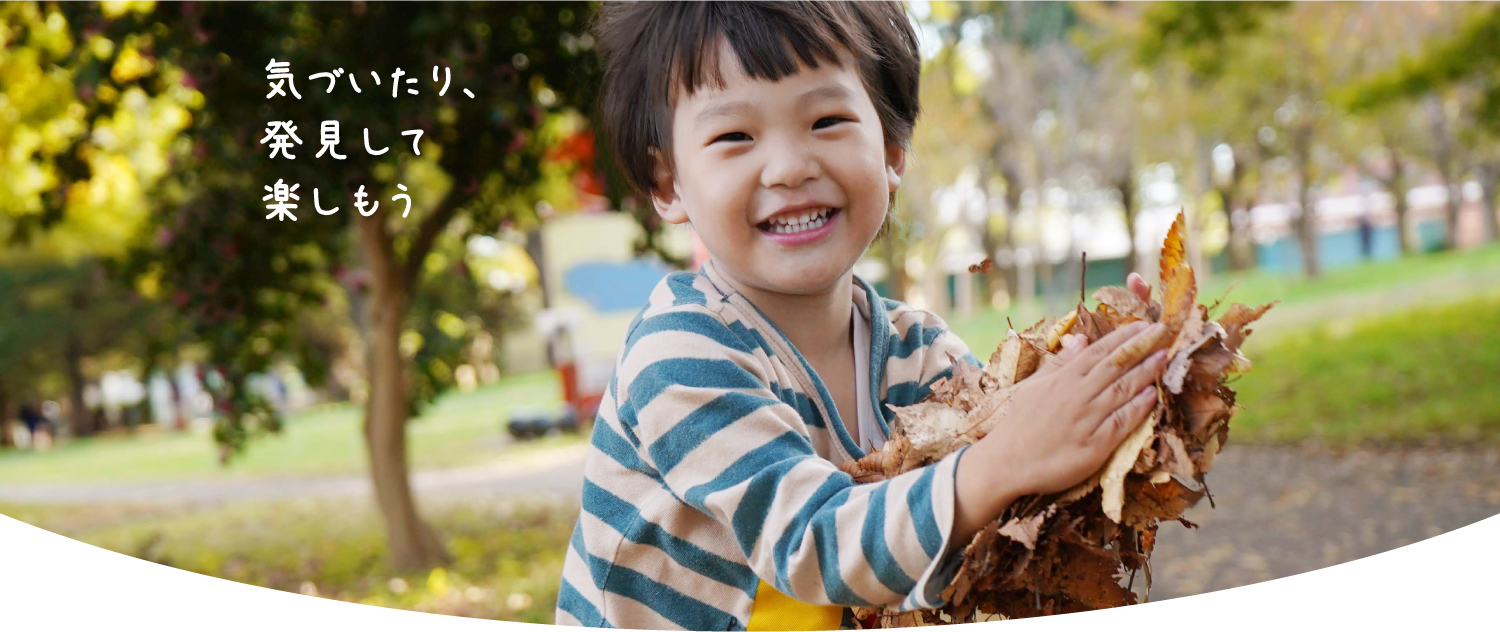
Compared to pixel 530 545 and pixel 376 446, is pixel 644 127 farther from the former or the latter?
pixel 530 545

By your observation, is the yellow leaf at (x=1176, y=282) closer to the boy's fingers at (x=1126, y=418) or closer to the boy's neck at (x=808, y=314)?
the boy's fingers at (x=1126, y=418)

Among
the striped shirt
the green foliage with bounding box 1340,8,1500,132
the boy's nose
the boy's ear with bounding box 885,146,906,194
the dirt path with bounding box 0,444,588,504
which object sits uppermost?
the green foliage with bounding box 1340,8,1500,132

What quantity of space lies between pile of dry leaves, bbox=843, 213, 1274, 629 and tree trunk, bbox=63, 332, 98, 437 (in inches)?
950

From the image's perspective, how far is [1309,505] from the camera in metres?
7.44

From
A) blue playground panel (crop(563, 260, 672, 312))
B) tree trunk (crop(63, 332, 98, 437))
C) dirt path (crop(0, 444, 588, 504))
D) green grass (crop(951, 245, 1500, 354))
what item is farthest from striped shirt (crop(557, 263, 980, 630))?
tree trunk (crop(63, 332, 98, 437))

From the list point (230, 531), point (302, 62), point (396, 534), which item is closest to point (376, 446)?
point (396, 534)

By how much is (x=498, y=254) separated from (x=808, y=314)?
18197mm

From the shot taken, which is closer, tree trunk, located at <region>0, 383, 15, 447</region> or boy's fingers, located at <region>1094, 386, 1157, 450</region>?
boy's fingers, located at <region>1094, 386, 1157, 450</region>

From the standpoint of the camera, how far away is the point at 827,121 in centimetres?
128

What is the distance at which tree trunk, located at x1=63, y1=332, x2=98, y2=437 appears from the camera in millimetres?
22359

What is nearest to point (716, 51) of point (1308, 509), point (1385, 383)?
point (1308, 509)

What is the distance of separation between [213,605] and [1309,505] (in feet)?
24.4

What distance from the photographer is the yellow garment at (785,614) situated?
126 centimetres

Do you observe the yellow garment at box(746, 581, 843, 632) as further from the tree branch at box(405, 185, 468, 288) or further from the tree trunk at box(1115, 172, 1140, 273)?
the tree trunk at box(1115, 172, 1140, 273)
